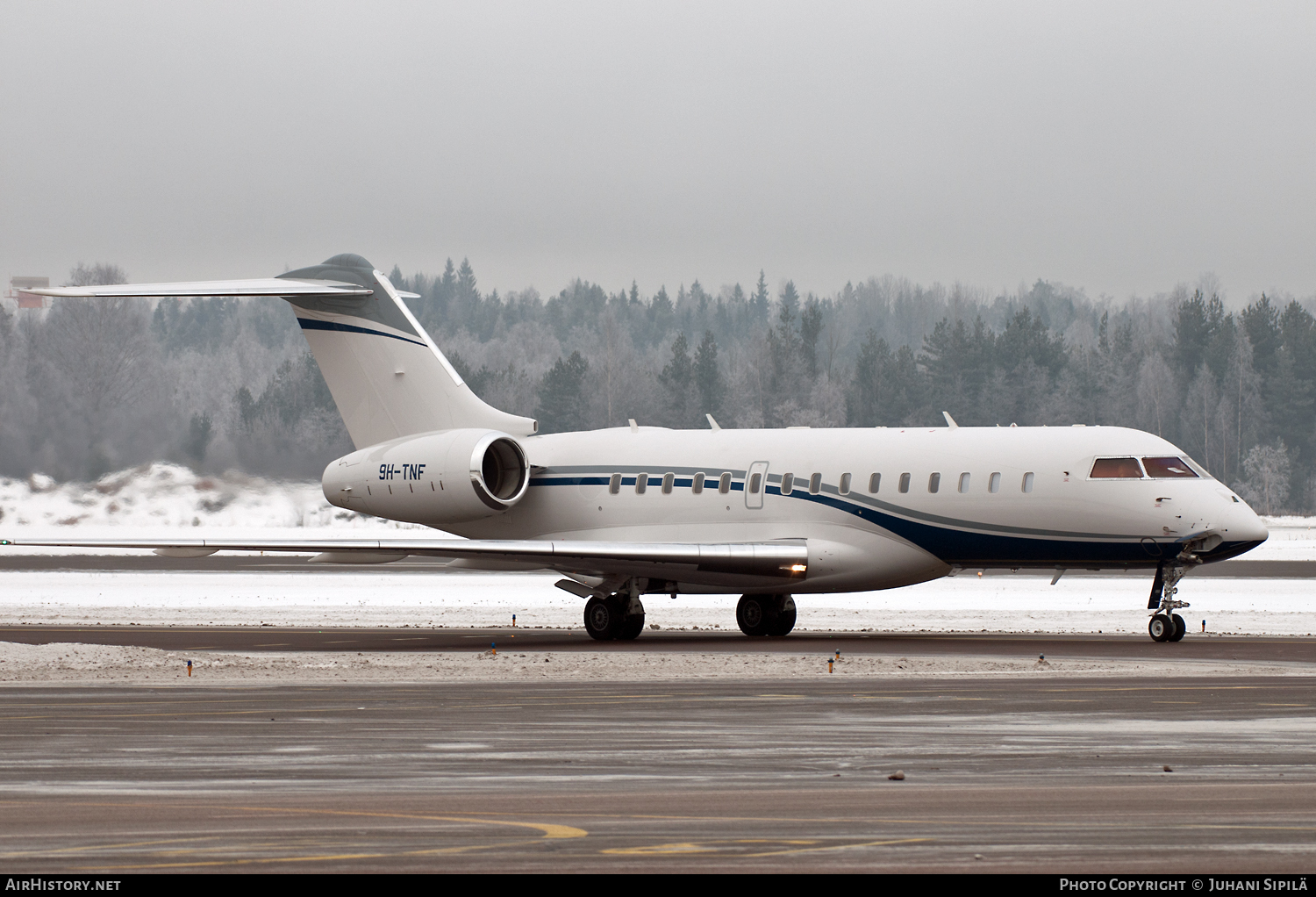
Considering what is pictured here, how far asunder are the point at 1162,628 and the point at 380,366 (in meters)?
15.8

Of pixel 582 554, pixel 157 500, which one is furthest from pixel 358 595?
pixel 582 554

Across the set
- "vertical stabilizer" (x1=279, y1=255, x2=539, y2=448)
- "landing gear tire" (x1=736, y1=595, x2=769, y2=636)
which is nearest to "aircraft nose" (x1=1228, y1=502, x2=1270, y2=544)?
"landing gear tire" (x1=736, y1=595, x2=769, y2=636)

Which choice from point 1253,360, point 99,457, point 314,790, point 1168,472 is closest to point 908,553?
point 1168,472

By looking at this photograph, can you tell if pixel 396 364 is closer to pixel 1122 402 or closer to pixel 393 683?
pixel 393 683

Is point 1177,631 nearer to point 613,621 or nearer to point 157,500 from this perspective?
point 613,621

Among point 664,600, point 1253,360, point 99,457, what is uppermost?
point 1253,360

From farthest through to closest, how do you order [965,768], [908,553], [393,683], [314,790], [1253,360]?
[1253,360]
[908,553]
[393,683]
[965,768]
[314,790]

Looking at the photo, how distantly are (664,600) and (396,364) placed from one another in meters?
13.0

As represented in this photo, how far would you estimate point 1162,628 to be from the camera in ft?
92.9

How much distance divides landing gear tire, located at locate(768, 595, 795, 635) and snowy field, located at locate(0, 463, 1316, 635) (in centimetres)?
237

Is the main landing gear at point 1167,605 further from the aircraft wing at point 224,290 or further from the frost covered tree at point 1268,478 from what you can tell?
the frost covered tree at point 1268,478

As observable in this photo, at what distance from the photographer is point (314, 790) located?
12.1m

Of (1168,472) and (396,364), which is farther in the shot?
(396,364)

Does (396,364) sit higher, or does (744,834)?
(396,364)
